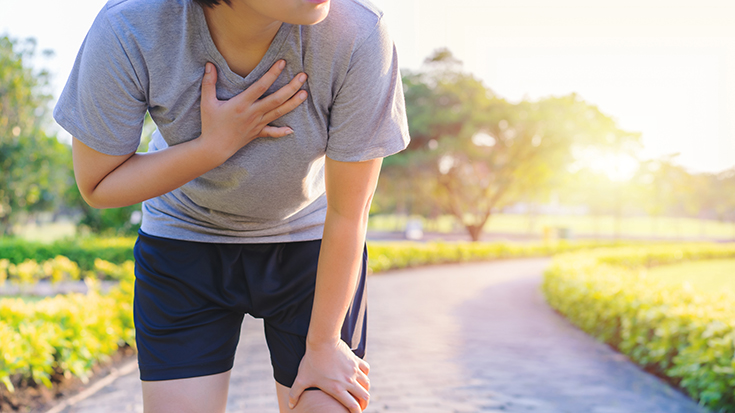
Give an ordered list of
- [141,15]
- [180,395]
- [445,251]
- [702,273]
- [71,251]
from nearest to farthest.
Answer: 1. [141,15]
2. [180,395]
3. [71,251]
4. [702,273]
5. [445,251]

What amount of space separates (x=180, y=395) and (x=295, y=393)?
30 cm

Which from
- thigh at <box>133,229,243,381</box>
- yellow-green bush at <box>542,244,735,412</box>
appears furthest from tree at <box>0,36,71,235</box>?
thigh at <box>133,229,243,381</box>

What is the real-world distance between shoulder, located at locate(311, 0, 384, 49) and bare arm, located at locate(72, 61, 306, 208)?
0.38ft

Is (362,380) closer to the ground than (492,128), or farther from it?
closer to the ground

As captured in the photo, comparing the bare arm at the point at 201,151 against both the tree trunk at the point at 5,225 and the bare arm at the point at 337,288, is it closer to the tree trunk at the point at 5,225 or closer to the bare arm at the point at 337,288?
the bare arm at the point at 337,288

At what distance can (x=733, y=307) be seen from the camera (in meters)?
4.97

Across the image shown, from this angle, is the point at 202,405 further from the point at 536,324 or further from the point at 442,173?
the point at 442,173

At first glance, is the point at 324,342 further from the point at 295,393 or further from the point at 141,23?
the point at 141,23

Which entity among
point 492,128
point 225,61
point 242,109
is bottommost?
point 242,109

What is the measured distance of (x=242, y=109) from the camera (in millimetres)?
1100

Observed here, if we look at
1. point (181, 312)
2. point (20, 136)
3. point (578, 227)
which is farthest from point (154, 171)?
point (578, 227)

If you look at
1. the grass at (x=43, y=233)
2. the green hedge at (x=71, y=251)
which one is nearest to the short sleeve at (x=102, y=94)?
the green hedge at (x=71, y=251)

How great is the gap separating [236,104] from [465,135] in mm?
19165

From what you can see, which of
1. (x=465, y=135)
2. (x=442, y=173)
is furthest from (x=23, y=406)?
(x=442, y=173)
